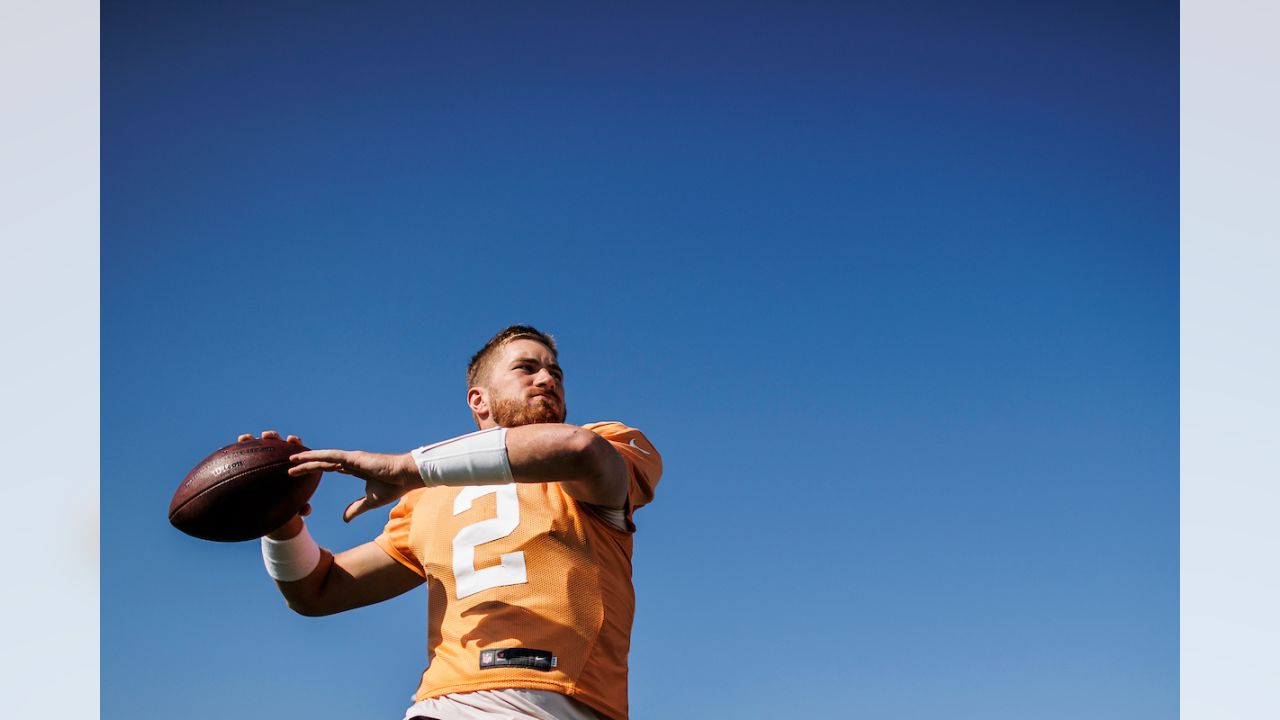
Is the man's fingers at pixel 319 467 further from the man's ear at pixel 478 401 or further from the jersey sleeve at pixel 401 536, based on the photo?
the man's ear at pixel 478 401

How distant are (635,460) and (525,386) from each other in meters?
0.62

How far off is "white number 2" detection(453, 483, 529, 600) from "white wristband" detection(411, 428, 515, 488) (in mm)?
661

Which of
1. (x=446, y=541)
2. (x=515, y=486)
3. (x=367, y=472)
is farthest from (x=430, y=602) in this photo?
(x=367, y=472)

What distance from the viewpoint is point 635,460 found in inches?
209

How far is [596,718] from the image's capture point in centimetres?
472

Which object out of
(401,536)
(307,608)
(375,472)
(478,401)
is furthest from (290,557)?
(375,472)

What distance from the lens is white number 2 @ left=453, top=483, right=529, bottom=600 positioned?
4828 mm

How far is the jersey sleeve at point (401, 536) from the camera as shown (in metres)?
5.47

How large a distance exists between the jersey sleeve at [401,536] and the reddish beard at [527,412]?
564 millimetres

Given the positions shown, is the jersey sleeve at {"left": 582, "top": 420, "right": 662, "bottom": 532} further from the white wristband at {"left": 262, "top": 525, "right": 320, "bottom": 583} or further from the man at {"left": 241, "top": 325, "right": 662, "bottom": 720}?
the white wristband at {"left": 262, "top": 525, "right": 320, "bottom": 583}

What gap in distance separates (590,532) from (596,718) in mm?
746

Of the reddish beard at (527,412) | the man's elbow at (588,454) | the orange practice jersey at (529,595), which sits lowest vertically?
the orange practice jersey at (529,595)

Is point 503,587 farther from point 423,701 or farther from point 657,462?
point 657,462

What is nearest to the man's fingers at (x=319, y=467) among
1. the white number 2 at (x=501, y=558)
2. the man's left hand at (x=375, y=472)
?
the man's left hand at (x=375, y=472)
